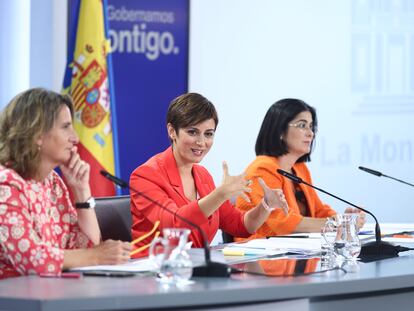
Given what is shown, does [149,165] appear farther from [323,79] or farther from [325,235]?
[323,79]

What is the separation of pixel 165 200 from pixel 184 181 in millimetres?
249

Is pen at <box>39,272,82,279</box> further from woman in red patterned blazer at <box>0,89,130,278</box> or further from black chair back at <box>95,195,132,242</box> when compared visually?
black chair back at <box>95,195,132,242</box>

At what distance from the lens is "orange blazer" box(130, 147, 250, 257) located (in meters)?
3.20

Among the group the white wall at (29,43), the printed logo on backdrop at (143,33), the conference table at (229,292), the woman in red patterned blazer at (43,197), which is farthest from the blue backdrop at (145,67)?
the conference table at (229,292)

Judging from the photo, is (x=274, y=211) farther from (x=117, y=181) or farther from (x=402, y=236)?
(x=117, y=181)

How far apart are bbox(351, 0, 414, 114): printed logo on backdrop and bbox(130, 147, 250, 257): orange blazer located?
2674 millimetres

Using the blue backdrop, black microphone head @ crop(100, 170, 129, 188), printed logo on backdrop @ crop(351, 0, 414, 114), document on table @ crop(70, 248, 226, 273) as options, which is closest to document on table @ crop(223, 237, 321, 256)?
document on table @ crop(70, 248, 226, 273)

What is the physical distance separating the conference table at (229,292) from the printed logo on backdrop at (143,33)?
308cm

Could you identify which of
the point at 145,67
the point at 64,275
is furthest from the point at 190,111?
the point at 145,67

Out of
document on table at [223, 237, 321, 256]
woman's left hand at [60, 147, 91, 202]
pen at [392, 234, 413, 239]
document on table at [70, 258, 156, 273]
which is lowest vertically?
pen at [392, 234, 413, 239]

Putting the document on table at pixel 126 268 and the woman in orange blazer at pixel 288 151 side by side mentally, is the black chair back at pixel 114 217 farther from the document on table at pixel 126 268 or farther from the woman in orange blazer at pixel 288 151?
the woman in orange blazer at pixel 288 151

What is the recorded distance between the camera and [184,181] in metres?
3.49

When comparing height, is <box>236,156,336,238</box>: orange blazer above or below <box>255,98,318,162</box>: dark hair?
below

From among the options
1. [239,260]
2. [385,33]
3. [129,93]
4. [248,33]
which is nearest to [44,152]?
[239,260]
